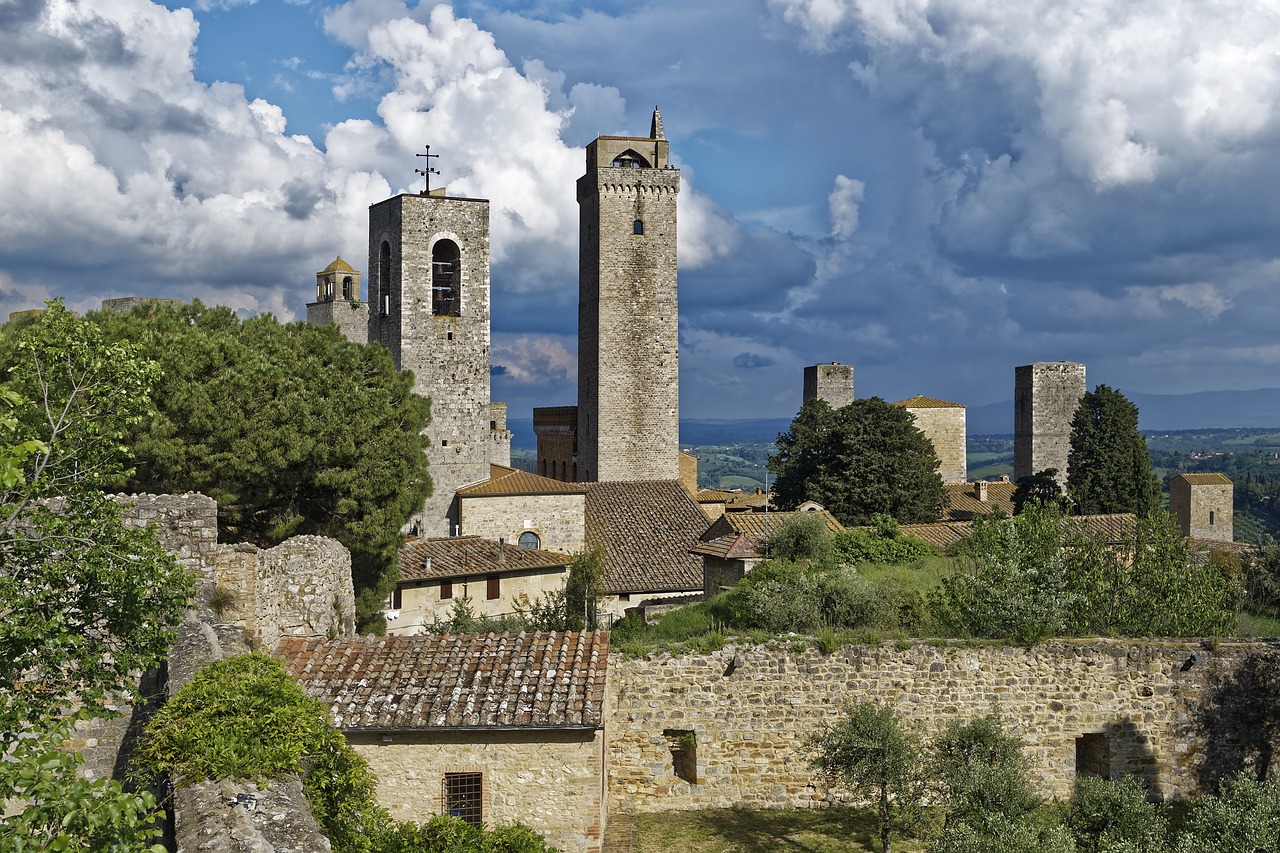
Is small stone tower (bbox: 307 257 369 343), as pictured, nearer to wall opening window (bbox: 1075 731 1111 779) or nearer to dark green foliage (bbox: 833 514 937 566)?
dark green foliage (bbox: 833 514 937 566)

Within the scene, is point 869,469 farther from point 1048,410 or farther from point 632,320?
point 1048,410

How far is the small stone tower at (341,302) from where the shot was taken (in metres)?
63.2

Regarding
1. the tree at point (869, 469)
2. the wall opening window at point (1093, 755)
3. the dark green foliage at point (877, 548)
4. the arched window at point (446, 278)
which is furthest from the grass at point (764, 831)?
the arched window at point (446, 278)

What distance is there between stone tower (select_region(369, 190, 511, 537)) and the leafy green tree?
89.4 ft

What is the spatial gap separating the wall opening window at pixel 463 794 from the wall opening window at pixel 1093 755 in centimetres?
830

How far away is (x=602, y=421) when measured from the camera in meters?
53.6

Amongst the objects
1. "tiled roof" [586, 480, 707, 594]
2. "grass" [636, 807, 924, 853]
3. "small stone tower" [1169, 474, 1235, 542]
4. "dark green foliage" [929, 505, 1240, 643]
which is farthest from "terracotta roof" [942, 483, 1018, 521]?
"grass" [636, 807, 924, 853]

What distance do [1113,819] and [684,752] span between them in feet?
18.7

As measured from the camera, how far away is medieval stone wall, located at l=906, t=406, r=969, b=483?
204 feet

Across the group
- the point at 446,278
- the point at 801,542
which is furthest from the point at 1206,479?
the point at 801,542

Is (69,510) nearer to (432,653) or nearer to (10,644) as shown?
(10,644)

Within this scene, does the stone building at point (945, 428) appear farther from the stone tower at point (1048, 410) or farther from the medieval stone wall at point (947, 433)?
the stone tower at point (1048, 410)

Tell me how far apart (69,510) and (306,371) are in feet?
49.3

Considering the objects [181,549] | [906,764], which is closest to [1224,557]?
[906,764]
